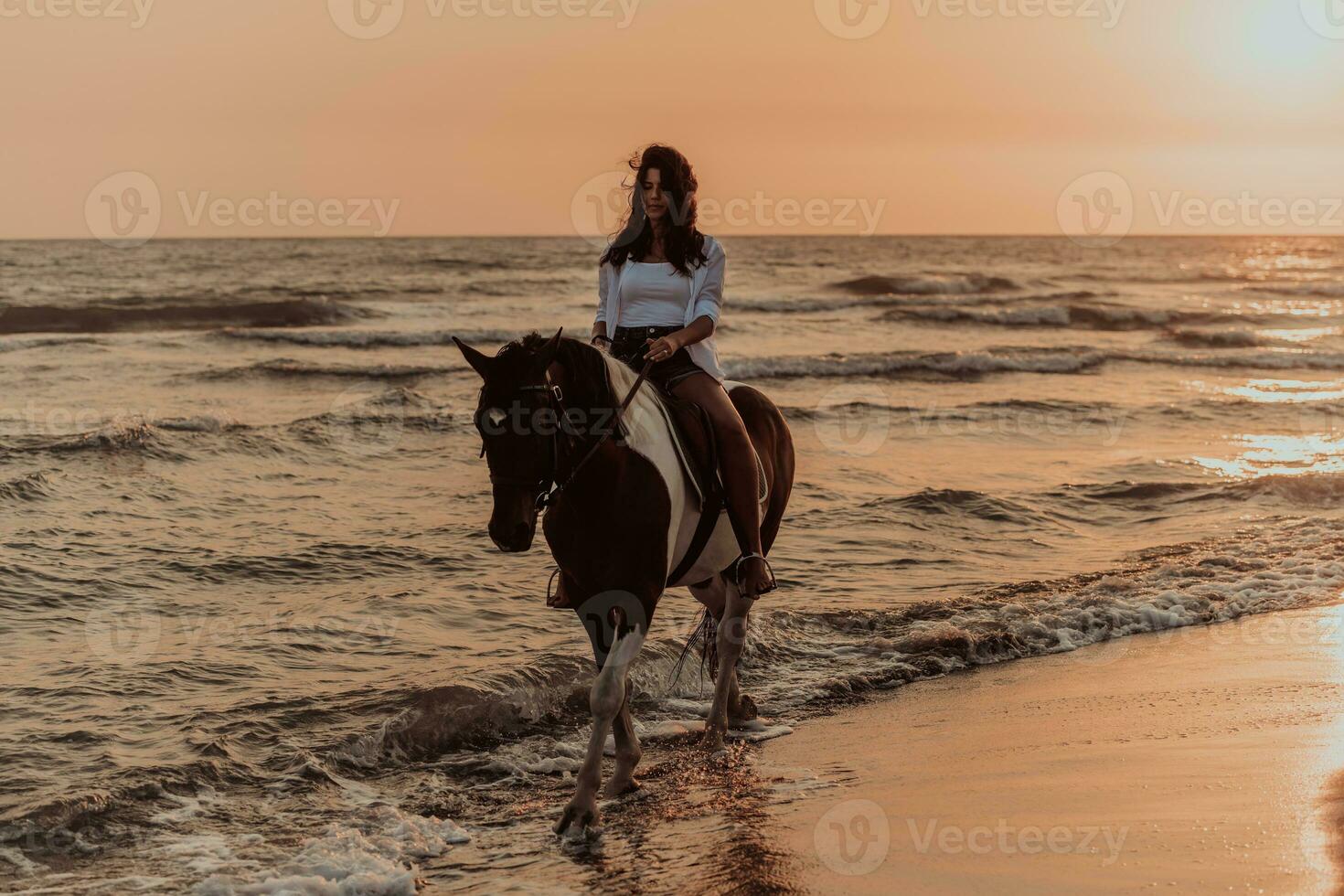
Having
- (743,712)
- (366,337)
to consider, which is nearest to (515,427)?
(743,712)

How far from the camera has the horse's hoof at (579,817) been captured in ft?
17.8

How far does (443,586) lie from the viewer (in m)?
9.82

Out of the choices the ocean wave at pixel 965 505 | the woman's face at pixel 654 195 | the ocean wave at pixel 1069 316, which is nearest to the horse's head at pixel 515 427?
the woman's face at pixel 654 195

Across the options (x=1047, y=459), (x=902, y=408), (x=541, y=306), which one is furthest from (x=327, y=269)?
(x=1047, y=459)

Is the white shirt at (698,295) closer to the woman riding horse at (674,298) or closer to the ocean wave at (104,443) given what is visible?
the woman riding horse at (674,298)

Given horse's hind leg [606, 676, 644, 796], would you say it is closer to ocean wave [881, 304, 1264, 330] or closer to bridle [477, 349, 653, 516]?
bridle [477, 349, 653, 516]

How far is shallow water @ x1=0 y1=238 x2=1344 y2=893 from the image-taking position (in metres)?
5.73

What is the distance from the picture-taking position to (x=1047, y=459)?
53.7ft

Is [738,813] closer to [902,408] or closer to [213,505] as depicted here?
[213,505]

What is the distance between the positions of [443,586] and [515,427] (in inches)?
207

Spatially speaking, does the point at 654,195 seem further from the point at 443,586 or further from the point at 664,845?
the point at 443,586
